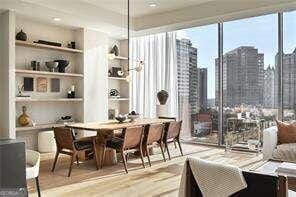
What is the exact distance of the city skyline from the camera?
254 inches

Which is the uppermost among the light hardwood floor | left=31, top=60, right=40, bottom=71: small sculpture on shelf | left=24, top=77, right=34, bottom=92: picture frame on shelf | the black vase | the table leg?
the black vase

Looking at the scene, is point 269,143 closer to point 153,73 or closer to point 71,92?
point 153,73

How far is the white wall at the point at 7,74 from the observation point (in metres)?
5.65

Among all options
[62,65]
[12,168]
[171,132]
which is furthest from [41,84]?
[12,168]

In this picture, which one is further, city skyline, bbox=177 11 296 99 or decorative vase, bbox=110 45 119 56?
decorative vase, bbox=110 45 119 56

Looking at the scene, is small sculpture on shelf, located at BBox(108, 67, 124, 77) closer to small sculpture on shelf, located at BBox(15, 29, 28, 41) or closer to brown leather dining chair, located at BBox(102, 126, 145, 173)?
small sculpture on shelf, located at BBox(15, 29, 28, 41)

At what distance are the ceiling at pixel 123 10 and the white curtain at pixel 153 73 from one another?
3.45 ft

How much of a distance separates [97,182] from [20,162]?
167 cm

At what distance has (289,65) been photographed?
6512 mm

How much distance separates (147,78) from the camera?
8.49 meters

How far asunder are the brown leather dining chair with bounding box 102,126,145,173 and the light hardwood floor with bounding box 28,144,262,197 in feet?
1.10

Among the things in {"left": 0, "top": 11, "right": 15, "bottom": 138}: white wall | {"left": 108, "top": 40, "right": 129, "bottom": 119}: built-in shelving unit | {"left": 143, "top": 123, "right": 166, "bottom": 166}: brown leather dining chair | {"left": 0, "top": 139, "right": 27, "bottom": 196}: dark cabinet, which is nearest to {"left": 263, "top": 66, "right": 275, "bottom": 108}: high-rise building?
{"left": 143, "top": 123, "right": 166, "bottom": 166}: brown leather dining chair

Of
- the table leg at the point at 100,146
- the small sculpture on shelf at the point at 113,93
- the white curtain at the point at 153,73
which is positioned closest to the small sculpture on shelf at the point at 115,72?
the white curtain at the point at 153,73

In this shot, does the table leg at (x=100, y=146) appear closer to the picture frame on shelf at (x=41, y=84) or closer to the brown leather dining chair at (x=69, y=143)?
the brown leather dining chair at (x=69, y=143)
